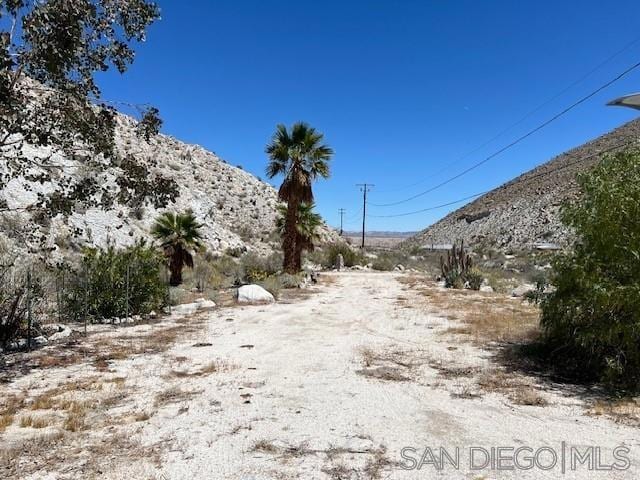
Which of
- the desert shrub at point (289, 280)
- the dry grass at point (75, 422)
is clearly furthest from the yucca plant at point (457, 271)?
the dry grass at point (75, 422)

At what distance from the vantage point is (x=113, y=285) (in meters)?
12.8

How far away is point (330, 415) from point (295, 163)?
60.6 feet

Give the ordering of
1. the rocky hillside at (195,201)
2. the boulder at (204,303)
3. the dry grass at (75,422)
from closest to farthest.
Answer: the dry grass at (75,422) < the boulder at (204,303) < the rocky hillside at (195,201)

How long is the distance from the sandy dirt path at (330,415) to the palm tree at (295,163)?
13.6 metres

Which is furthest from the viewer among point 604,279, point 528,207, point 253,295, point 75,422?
point 528,207

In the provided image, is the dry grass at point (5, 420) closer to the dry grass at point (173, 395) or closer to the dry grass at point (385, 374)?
the dry grass at point (173, 395)

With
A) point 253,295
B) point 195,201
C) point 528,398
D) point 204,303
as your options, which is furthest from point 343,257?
point 528,398

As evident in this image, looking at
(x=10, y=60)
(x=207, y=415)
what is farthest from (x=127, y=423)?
(x=10, y=60)

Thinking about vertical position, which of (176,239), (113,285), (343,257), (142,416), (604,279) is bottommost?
(142,416)

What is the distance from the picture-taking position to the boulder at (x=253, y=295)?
1684cm

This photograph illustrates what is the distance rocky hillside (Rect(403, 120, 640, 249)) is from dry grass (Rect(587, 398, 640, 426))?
3884 centimetres

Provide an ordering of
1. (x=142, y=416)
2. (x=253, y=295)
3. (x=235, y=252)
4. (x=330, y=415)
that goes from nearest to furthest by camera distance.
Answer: (x=142, y=416), (x=330, y=415), (x=253, y=295), (x=235, y=252)

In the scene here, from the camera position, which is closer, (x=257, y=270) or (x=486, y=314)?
(x=486, y=314)

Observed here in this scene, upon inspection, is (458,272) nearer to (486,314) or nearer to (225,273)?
(486,314)
